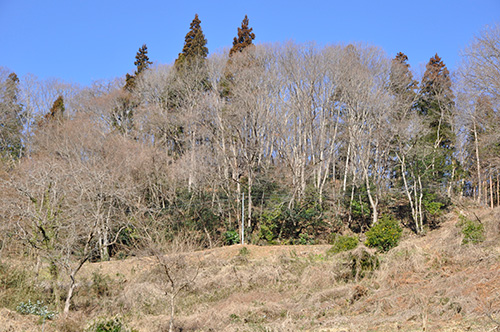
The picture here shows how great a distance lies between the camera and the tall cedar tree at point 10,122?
3353 cm

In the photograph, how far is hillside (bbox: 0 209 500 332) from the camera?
942 cm

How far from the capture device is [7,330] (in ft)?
31.6

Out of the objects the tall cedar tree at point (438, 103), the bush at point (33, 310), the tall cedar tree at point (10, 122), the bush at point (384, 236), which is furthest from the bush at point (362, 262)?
the tall cedar tree at point (10, 122)

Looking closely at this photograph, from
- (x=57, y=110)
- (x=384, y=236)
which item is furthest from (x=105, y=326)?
(x=57, y=110)

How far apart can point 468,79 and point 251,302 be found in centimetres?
1700

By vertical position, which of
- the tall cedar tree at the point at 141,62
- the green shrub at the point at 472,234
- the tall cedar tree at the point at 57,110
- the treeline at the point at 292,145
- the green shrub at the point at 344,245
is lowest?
the green shrub at the point at 344,245

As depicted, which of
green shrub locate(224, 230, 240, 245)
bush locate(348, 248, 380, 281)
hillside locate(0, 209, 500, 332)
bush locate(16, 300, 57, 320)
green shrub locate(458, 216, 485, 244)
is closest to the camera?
hillside locate(0, 209, 500, 332)

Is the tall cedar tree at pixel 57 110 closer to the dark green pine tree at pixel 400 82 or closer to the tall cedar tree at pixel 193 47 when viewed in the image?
the tall cedar tree at pixel 193 47

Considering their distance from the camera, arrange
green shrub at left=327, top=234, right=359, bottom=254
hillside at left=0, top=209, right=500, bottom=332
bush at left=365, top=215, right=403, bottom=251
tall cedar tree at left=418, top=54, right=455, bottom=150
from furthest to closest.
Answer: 1. tall cedar tree at left=418, top=54, right=455, bottom=150
2. bush at left=365, top=215, right=403, bottom=251
3. green shrub at left=327, top=234, right=359, bottom=254
4. hillside at left=0, top=209, right=500, bottom=332

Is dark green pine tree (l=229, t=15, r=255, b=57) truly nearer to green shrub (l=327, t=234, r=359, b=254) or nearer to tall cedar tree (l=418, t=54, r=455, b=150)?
tall cedar tree (l=418, t=54, r=455, b=150)

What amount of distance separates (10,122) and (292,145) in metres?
21.9

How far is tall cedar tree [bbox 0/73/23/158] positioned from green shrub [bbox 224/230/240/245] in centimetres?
1850

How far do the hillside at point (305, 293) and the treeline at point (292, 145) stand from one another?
654 centimetres

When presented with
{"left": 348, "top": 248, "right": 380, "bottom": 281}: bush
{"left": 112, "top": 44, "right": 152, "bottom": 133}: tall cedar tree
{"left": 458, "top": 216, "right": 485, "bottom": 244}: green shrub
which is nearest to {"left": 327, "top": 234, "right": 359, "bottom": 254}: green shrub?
{"left": 348, "top": 248, "right": 380, "bottom": 281}: bush
